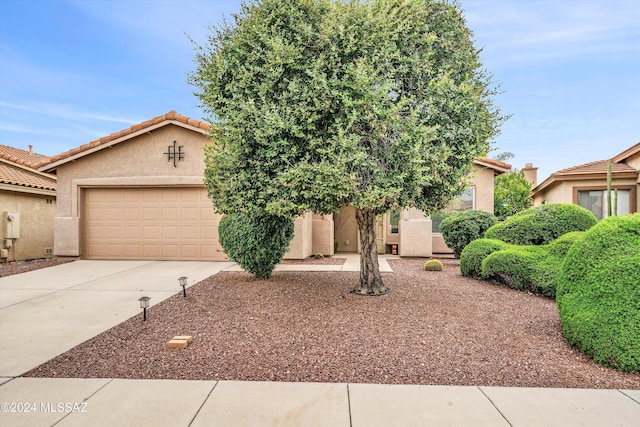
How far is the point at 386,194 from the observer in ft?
14.9

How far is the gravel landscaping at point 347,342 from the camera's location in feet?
10.6

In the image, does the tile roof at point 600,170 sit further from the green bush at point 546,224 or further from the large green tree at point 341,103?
the large green tree at point 341,103

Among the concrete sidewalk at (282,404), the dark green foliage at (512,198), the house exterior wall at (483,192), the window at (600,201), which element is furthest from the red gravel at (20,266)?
the window at (600,201)

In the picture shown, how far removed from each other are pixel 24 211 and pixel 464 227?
48.3ft

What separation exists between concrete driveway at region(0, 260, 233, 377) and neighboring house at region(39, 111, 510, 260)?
77cm

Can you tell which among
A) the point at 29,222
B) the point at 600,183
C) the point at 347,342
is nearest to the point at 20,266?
the point at 29,222

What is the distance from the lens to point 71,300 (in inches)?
239

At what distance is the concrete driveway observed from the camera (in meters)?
3.99

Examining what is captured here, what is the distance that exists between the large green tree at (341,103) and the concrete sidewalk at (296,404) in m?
2.50

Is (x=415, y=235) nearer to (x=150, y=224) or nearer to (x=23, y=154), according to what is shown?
(x=150, y=224)

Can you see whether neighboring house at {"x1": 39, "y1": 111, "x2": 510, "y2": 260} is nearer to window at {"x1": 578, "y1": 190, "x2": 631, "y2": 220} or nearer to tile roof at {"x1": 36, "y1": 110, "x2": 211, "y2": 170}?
tile roof at {"x1": 36, "y1": 110, "x2": 211, "y2": 170}

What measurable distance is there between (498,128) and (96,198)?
11759mm

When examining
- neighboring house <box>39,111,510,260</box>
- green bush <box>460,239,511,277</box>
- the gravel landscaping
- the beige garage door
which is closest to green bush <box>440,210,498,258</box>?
green bush <box>460,239,511,277</box>

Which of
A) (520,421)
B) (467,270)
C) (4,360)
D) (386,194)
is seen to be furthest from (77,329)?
(467,270)
